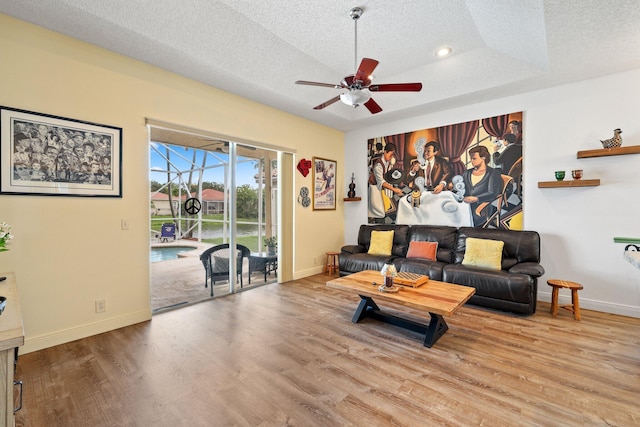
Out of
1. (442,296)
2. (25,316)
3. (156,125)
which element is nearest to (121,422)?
(25,316)

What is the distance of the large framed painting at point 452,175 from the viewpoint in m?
4.30

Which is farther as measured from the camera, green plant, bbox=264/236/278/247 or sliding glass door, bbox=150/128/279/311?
green plant, bbox=264/236/278/247

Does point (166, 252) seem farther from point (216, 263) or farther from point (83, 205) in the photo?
point (83, 205)

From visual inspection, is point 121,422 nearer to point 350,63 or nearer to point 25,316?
point 25,316

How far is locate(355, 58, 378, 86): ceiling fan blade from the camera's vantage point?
2424mm

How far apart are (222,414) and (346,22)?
3.69 metres

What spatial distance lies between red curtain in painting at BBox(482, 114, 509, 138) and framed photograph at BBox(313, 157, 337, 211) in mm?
2814

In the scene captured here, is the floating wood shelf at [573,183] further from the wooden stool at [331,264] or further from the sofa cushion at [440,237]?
the wooden stool at [331,264]

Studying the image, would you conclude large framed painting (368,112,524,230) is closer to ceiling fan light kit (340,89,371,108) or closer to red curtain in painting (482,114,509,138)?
red curtain in painting (482,114,509,138)

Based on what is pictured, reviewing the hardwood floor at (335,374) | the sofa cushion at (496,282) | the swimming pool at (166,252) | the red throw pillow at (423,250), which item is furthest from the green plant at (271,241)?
the sofa cushion at (496,282)

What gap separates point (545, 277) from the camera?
403cm

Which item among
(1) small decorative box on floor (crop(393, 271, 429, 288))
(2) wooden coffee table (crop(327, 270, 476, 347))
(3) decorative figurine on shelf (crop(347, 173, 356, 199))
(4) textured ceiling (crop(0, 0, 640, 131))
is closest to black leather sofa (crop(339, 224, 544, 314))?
(2) wooden coffee table (crop(327, 270, 476, 347))

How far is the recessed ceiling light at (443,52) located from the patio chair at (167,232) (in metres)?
4.19

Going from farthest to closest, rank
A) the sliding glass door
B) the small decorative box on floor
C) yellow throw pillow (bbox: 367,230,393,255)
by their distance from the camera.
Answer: yellow throw pillow (bbox: 367,230,393,255), the sliding glass door, the small decorative box on floor
